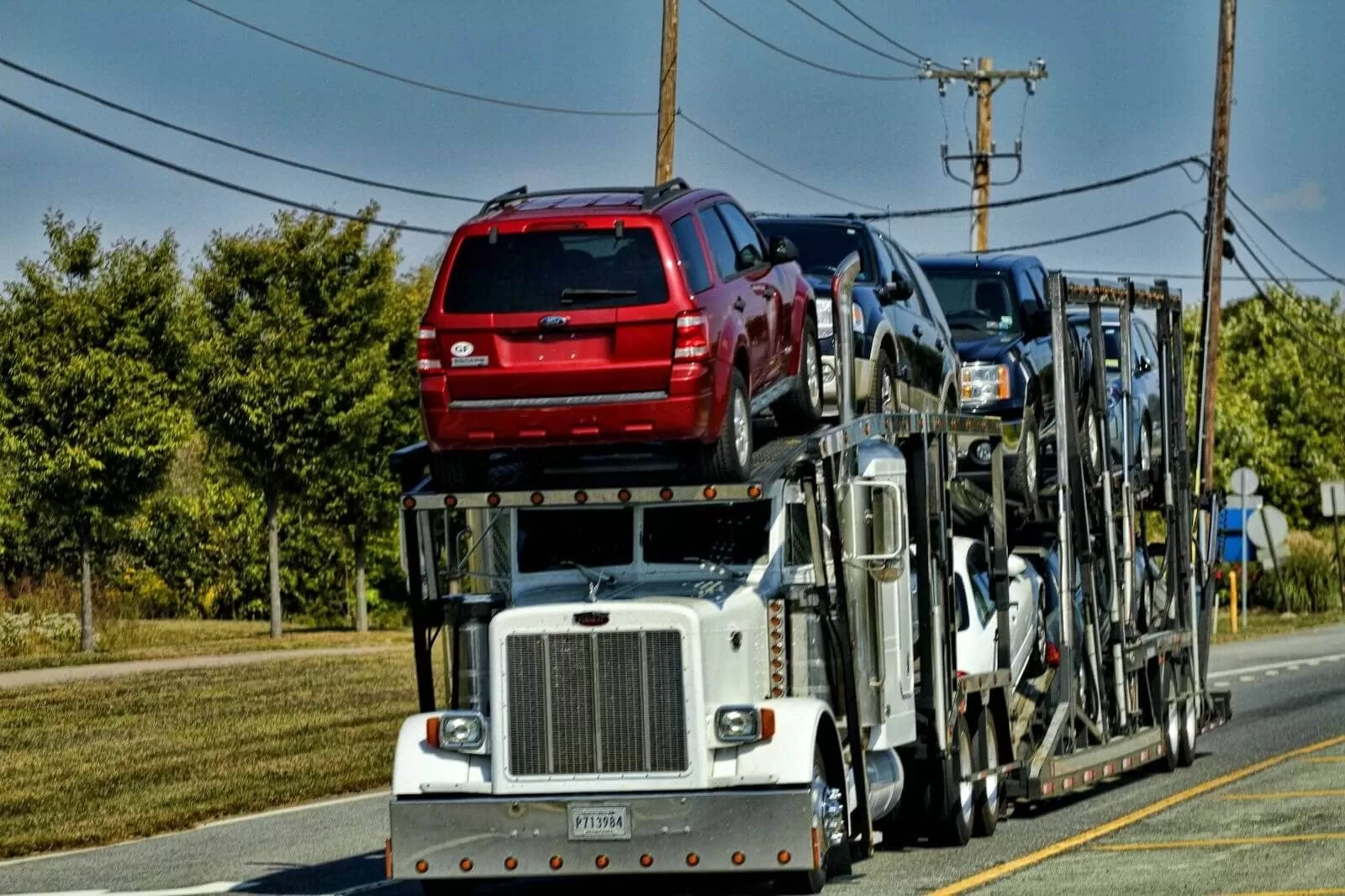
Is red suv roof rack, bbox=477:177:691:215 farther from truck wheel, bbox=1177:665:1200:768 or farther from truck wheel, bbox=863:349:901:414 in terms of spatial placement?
truck wheel, bbox=1177:665:1200:768

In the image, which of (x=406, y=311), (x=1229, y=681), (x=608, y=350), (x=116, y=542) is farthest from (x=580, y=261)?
(x=116, y=542)

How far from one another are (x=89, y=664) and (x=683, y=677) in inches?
826

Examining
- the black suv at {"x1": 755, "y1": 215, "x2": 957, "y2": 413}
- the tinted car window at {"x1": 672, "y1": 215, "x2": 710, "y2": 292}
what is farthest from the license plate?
the black suv at {"x1": 755, "y1": 215, "x2": 957, "y2": 413}

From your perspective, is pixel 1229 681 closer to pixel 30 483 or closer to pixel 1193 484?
pixel 1193 484

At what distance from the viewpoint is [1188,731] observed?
737 inches

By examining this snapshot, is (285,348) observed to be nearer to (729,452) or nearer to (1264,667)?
(1264,667)

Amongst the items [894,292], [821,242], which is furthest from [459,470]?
[821,242]

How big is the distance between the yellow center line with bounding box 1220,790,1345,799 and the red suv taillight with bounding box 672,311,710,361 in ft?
20.1

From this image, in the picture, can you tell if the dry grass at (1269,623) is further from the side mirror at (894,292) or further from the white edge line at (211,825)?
the side mirror at (894,292)

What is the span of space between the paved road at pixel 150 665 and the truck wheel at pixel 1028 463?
14.4 metres

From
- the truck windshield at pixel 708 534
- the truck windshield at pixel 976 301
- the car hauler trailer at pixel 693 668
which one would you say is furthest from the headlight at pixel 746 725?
the truck windshield at pixel 976 301

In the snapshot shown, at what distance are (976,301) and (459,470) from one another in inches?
302

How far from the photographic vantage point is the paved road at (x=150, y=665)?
91.1 feet

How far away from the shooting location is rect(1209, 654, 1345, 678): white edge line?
100 feet
